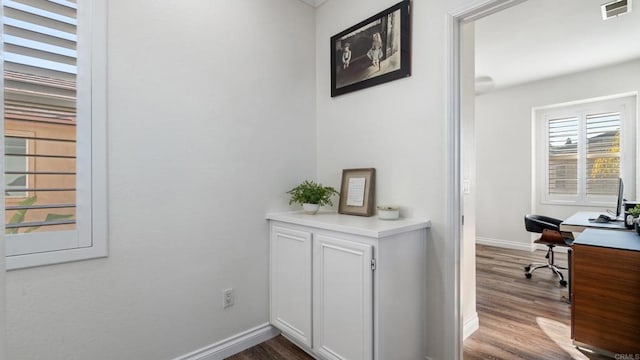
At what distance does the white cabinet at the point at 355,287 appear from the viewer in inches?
58.2

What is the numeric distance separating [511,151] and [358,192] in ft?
13.0

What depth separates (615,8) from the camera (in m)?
2.50

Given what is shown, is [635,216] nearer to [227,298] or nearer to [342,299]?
[342,299]

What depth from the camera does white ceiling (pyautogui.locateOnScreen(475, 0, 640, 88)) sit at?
258 centimetres

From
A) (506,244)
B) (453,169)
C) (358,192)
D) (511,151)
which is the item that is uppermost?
(511,151)

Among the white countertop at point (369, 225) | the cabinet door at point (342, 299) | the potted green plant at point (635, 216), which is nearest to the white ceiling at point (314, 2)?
the white countertop at point (369, 225)

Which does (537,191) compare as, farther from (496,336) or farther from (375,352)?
(375,352)

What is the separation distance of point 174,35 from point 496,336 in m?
2.97

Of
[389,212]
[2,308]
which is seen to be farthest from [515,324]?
[2,308]

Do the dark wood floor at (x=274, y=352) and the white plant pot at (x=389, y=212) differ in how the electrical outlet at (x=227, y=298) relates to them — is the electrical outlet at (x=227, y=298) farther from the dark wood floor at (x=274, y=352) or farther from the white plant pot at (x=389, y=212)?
the white plant pot at (x=389, y=212)

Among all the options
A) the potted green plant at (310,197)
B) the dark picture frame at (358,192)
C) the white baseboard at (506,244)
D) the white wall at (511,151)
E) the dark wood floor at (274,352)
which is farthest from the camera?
the white baseboard at (506,244)

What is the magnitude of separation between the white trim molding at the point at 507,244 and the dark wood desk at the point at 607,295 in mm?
2879

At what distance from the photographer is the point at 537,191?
4.70 m

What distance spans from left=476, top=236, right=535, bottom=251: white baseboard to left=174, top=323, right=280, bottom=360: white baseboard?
4309 millimetres
